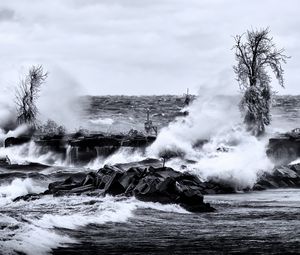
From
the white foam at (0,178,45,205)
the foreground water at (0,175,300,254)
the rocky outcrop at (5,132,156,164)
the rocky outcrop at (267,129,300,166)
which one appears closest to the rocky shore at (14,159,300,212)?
the foreground water at (0,175,300,254)

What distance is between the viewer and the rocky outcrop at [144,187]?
20.2 metres

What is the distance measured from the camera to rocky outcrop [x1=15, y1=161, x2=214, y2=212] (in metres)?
20.2

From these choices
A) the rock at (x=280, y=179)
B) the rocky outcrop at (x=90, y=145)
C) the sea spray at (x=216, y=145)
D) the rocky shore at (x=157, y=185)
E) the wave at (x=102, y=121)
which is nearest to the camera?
the rocky shore at (x=157, y=185)

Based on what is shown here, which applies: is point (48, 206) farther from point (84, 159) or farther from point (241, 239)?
point (84, 159)

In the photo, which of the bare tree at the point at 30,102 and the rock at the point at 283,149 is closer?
the rock at the point at 283,149

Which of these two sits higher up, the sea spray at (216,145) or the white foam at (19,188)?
the sea spray at (216,145)

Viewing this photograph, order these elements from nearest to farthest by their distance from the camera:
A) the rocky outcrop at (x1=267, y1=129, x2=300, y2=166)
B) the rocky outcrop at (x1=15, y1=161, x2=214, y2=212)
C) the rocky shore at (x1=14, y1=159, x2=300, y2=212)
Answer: the rocky outcrop at (x1=15, y1=161, x2=214, y2=212)
the rocky shore at (x1=14, y1=159, x2=300, y2=212)
the rocky outcrop at (x1=267, y1=129, x2=300, y2=166)

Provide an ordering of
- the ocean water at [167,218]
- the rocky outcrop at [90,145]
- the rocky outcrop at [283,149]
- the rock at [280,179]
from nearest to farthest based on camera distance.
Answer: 1. the ocean water at [167,218]
2. the rock at [280,179]
3. the rocky outcrop at [283,149]
4. the rocky outcrop at [90,145]

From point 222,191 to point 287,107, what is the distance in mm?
65241

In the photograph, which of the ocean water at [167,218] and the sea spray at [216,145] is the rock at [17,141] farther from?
the sea spray at [216,145]

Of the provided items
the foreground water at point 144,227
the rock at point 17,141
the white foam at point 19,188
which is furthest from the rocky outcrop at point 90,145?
the foreground water at point 144,227

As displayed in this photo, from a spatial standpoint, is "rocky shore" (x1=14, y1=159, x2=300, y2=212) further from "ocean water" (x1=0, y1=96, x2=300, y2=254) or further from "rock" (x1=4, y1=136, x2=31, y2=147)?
"rock" (x1=4, y1=136, x2=31, y2=147)

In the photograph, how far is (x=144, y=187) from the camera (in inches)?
854

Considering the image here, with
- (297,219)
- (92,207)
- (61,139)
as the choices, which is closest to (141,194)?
(92,207)
